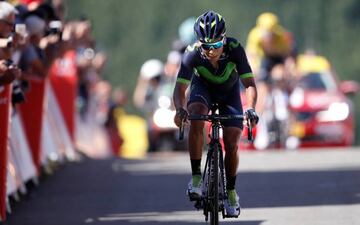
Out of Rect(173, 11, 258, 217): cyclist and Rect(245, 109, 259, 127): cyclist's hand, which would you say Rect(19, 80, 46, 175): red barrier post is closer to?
Rect(173, 11, 258, 217): cyclist

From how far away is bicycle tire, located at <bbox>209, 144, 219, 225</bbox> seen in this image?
38.5 feet

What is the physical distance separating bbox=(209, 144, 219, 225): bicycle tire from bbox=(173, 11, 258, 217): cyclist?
0.89 ft

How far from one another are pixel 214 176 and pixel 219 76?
1068 millimetres

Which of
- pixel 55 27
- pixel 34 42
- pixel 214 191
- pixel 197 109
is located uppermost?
pixel 55 27

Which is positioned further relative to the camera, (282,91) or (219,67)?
(282,91)

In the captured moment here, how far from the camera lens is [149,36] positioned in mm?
37844

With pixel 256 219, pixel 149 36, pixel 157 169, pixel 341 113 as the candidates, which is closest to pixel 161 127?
pixel 341 113

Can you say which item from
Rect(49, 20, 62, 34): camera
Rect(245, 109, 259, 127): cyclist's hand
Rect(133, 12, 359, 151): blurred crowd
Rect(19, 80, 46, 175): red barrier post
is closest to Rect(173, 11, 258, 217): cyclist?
Rect(245, 109, 259, 127): cyclist's hand

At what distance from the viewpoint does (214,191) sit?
1179 cm

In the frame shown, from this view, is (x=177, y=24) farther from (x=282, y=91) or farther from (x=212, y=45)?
(x=212, y=45)

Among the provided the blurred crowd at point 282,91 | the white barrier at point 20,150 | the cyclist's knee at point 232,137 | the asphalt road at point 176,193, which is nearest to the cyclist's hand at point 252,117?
the cyclist's knee at point 232,137

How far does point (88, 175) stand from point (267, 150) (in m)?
Answer: 6.17

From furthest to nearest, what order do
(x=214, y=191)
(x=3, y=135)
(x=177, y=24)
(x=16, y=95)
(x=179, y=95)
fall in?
(x=177, y=24) < (x=16, y=95) < (x=3, y=135) < (x=179, y=95) < (x=214, y=191)

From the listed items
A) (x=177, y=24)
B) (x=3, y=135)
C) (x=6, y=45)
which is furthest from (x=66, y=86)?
(x=177, y=24)
